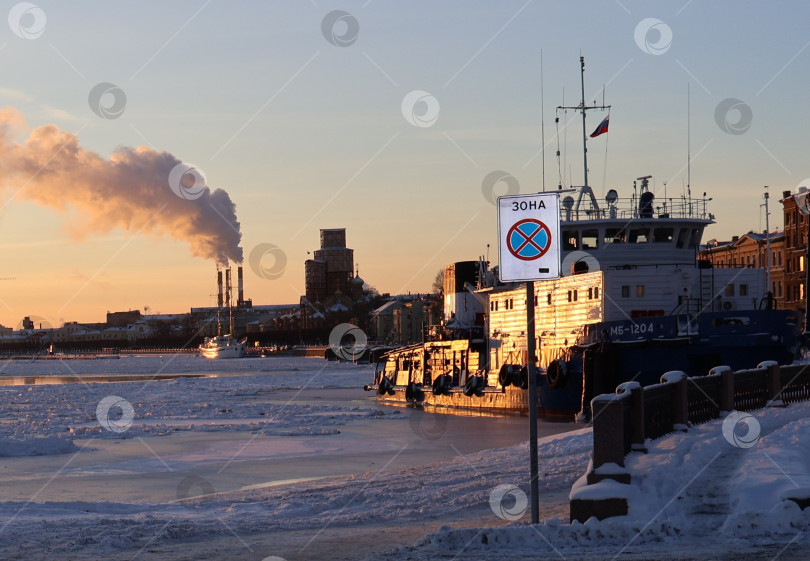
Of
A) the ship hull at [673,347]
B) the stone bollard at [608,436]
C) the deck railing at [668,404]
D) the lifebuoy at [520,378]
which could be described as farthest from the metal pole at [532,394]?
the lifebuoy at [520,378]

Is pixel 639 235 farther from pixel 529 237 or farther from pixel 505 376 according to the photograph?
pixel 529 237

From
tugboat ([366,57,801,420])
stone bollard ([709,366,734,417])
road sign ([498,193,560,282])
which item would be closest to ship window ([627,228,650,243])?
tugboat ([366,57,801,420])

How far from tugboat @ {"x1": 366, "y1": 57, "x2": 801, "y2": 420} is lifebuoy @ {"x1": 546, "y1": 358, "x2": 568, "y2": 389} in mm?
37

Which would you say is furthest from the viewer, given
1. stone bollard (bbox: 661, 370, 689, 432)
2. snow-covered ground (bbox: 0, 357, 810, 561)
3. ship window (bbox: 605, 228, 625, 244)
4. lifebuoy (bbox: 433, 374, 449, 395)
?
lifebuoy (bbox: 433, 374, 449, 395)

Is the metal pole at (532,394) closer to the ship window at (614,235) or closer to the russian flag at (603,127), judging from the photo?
the ship window at (614,235)

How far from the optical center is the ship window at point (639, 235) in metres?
41.8

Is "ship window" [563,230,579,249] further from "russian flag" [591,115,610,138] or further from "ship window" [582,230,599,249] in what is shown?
"russian flag" [591,115,610,138]

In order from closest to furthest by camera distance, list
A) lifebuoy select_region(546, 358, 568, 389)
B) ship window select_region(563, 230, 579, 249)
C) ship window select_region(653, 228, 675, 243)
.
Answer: lifebuoy select_region(546, 358, 568, 389), ship window select_region(653, 228, 675, 243), ship window select_region(563, 230, 579, 249)

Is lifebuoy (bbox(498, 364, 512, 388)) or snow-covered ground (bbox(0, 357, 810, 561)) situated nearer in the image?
snow-covered ground (bbox(0, 357, 810, 561))

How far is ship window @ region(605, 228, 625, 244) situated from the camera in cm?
4191

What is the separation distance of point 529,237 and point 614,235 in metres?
30.7

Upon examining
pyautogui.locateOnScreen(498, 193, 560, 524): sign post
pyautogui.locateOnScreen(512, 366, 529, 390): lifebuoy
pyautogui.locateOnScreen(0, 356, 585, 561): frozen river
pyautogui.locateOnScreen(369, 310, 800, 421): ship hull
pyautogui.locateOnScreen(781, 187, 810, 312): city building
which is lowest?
pyautogui.locateOnScreen(0, 356, 585, 561): frozen river

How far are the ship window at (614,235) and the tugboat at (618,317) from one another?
39 mm

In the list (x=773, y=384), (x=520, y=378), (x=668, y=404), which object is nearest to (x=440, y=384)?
(x=520, y=378)
